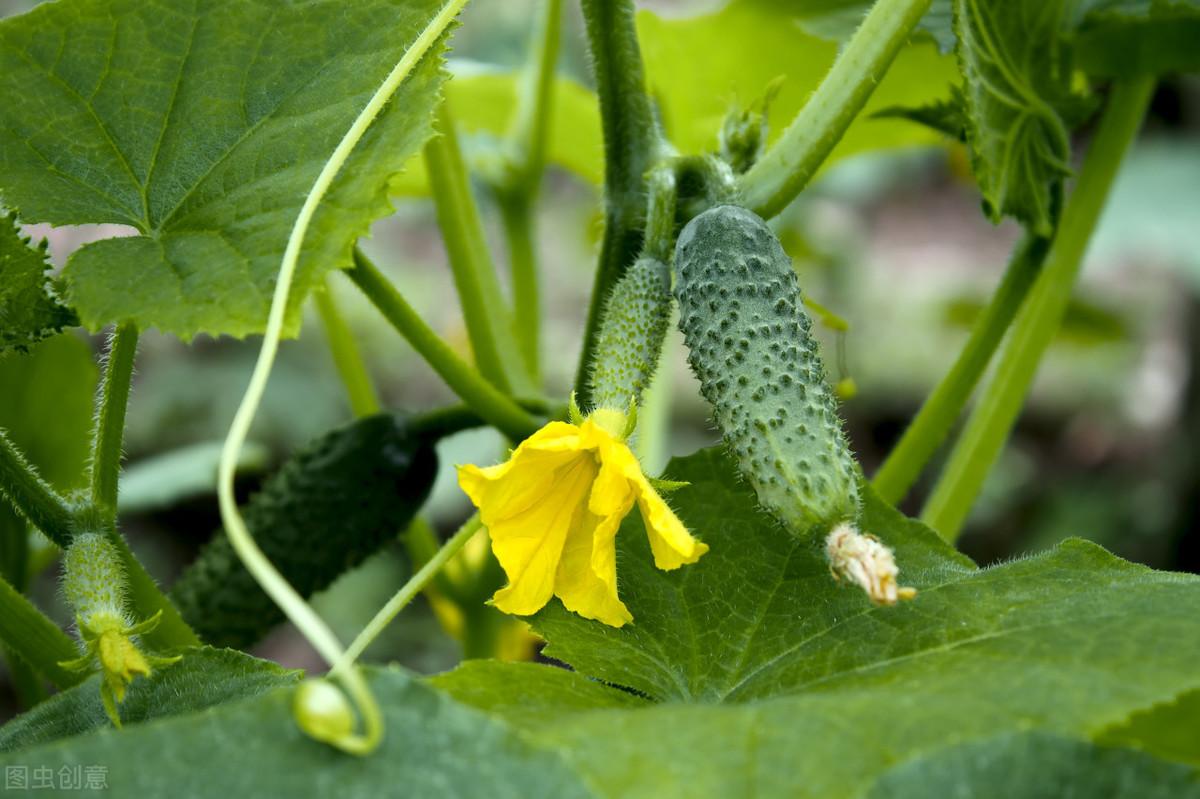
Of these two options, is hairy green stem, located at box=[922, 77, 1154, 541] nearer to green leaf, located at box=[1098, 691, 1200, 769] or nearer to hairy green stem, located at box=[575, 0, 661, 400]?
hairy green stem, located at box=[575, 0, 661, 400]

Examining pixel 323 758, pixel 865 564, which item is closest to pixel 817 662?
pixel 865 564

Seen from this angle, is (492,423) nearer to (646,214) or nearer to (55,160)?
(646,214)

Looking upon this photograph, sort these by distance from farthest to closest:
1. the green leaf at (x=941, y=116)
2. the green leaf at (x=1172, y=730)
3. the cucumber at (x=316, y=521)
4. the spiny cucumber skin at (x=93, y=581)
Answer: the cucumber at (x=316, y=521) → the green leaf at (x=941, y=116) → the spiny cucumber skin at (x=93, y=581) → the green leaf at (x=1172, y=730)

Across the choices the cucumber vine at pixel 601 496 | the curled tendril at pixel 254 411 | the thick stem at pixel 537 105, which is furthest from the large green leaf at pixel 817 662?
the thick stem at pixel 537 105

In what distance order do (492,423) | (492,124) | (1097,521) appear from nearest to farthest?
1. (492,423)
2. (492,124)
3. (1097,521)

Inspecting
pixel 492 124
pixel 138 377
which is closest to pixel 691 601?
pixel 492 124

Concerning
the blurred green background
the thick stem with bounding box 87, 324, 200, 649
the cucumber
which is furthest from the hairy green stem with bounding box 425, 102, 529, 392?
the blurred green background

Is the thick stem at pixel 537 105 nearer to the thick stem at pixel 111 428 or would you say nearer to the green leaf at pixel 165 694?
the thick stem at pixel 111 428

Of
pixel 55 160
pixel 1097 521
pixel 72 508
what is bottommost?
pixel 1097 521
